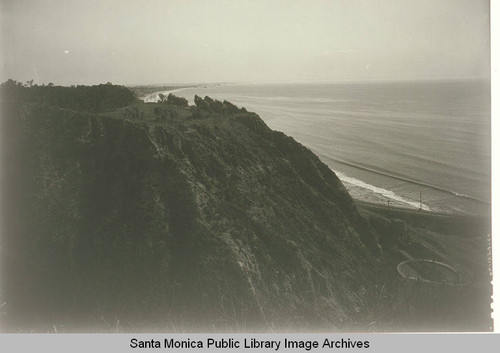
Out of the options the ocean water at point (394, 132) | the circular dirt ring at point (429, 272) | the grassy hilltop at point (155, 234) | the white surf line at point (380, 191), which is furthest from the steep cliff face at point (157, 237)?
the ocean water at point (394, 132)

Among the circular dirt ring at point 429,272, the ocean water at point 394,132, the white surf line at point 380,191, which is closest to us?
the circular dirt ring at point 429,272

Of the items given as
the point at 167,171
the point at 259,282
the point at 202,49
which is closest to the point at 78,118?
the point at 167,171

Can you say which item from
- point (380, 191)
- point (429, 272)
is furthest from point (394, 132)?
point (429, 272)

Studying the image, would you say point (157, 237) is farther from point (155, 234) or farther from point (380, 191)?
point (380, 191)

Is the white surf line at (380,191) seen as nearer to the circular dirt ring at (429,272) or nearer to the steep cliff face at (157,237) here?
the steep cliff face at (157,237)

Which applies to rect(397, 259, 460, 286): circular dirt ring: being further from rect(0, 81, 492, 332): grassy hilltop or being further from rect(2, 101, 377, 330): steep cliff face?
rect(2, 101, 377, 330): steep cliff face

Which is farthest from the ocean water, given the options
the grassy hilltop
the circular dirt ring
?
the grassy hilltop

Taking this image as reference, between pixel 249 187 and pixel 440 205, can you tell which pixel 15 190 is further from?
pixel 440 205
